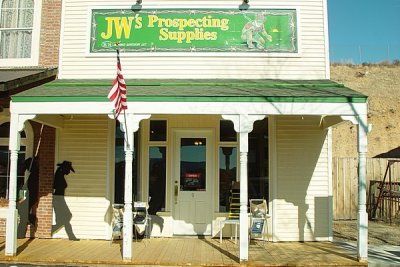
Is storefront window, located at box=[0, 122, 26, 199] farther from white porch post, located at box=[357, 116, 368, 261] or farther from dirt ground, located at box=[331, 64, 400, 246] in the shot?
dirt ground, located at box=[331, 64, 400, 246]

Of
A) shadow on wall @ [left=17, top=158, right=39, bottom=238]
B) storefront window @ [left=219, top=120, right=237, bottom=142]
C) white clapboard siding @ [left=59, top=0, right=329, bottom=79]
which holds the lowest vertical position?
shadow on wall @ [left=17, top=158, right=39, bottom=238]

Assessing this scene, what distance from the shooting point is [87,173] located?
1099 centimetres

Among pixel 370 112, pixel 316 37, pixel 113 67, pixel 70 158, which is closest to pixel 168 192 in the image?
pixel 70 158

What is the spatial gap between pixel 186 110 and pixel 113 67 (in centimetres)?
324

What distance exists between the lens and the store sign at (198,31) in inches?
436

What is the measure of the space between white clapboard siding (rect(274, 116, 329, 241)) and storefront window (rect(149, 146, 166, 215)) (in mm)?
2811

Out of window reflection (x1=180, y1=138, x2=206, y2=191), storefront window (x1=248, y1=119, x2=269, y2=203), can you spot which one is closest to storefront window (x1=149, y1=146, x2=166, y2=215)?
window reflection (x1=180, y1=138, x2=206, y2=191)

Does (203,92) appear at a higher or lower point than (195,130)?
higher

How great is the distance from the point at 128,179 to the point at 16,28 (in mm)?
5999

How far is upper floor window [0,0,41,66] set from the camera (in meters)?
11.6

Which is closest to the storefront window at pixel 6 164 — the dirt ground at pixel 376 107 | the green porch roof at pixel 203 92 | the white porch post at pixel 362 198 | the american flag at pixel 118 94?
the green porch roof at pixel 203 92

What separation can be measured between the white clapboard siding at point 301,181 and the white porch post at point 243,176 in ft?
7.59

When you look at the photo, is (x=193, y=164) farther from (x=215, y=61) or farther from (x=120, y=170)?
(x=215, y=61)

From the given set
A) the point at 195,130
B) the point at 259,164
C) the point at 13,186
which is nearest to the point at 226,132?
the point at 195,130
